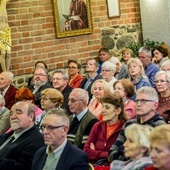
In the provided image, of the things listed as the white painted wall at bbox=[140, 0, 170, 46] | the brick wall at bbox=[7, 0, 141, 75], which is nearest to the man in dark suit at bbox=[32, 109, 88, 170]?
the brick wall at bbox=[7, 0, 141, 75]

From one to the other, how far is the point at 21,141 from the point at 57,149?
0.64 metres

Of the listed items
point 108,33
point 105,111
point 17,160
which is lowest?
point 17,160

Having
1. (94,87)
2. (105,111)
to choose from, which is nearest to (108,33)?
(94,87)

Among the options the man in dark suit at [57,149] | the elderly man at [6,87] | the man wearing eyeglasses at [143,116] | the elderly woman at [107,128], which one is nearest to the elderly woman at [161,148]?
the man in dark suit at [57,149]

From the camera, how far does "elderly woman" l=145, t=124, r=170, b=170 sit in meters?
3.20

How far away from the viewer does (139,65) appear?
6953mm

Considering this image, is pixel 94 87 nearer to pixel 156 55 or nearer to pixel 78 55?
pixel 156 55

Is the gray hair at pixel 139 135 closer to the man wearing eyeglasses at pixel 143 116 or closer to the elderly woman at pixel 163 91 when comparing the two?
the man wearing eyeglasses at pixel 143 116

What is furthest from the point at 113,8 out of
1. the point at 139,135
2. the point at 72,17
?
the point at 139,135

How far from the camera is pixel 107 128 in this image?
15.4ft

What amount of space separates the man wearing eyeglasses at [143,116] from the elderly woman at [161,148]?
0.87 metres

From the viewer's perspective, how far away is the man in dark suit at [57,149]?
3.80 meters

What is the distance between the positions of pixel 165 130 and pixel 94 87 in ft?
9.75

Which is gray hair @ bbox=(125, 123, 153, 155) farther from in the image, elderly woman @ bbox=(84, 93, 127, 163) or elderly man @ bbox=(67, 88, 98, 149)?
elderly man @ bbox=(67, 88, 98, 149)
